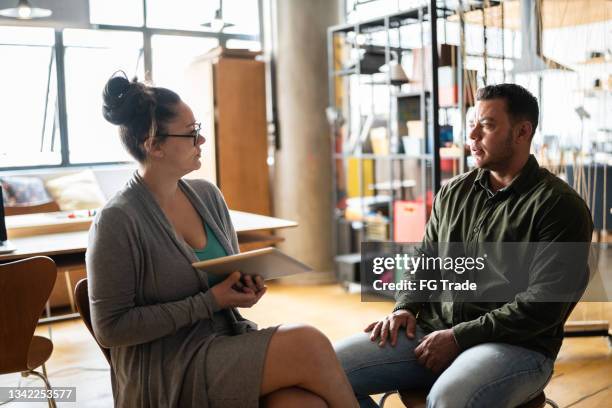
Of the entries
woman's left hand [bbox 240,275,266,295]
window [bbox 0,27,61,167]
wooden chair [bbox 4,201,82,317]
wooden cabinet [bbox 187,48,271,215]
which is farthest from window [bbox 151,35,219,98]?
woman's left hand [bbox 240,275,266,295]

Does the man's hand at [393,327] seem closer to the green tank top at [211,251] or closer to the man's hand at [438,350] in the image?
the man's hand at [438,350]

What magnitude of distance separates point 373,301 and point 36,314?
355 centimetres

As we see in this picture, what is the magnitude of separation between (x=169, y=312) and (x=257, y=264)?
27 cm

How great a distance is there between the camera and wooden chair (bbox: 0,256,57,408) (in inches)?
91.6

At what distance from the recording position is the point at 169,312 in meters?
1.78

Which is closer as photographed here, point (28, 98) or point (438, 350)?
point (438, 350)

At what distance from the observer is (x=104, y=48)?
6383mm

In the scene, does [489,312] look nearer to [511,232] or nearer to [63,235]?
[511,232]

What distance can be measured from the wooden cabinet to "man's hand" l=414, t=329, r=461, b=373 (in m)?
4.14

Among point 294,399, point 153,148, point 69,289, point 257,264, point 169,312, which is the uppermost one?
point 153,148

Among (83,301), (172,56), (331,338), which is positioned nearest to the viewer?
(83,301)

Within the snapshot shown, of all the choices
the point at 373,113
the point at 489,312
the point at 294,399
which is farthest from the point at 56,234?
the point at 373,113

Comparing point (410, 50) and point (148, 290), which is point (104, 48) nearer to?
point (410, 50)

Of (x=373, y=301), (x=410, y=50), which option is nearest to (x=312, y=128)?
(x=410, y=50)
